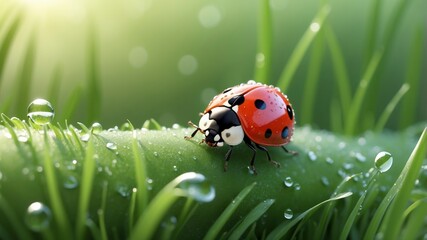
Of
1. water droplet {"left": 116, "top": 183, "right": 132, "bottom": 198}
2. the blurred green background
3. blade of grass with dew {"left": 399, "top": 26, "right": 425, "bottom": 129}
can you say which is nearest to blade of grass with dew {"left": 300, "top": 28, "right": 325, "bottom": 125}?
blade of grass with dew {"left": 399, "top": 26, "right": 425, "bottom": 129}

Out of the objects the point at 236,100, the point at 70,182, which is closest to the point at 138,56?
the point at 236,100

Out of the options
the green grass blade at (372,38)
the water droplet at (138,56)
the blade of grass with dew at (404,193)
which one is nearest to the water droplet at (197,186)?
the blade of grass with dew at (404,193)

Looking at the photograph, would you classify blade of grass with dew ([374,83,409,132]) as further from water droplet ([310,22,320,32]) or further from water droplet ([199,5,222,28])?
water droplet ([199,5,222,28])

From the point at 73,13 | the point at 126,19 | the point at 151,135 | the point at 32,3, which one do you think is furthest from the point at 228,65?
the point at 151,135

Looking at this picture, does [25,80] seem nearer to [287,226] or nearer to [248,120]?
[248,120]

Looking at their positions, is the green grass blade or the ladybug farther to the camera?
the green grass blade
